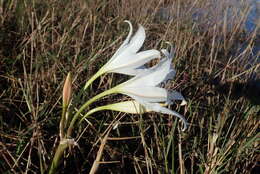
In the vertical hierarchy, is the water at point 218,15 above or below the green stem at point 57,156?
below

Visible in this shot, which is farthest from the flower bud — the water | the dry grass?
the water

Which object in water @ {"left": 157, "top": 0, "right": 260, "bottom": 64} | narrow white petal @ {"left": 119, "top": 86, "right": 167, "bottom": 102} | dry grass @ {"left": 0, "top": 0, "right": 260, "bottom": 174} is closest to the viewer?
narrow white petal @ {"left": 119, "top": 86, "right": 167, "bottom": 102}

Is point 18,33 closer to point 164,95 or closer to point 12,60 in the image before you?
point 12,60

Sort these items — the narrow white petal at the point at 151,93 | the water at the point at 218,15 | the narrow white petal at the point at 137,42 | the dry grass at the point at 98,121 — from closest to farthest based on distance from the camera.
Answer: the narrow white petal at the point at 151,93 → the narrow white petal at the point at 137,42 → the dry grass at the point at 98,121 → the water at the point at 218,15

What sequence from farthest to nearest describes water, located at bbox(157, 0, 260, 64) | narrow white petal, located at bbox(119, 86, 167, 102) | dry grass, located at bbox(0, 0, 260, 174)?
water, located at bbox(157, 0, 260, 64)
dry grass, located at bbox(0, 0, 260, 174)
narrow white petal, located at bbox(119, 86, 167, 102)

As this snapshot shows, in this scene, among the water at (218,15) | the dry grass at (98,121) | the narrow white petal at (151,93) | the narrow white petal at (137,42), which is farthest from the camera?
the water at (218,15)

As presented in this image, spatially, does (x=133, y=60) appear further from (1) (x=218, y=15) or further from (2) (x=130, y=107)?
(1) (x=218, y=15)

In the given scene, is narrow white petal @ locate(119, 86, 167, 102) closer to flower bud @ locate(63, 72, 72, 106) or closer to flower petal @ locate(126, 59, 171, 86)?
flower petal @ locate(126, 59, 171, 86)

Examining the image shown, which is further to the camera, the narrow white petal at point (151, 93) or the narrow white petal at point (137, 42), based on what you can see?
the narrow white petal at point (137, 42)

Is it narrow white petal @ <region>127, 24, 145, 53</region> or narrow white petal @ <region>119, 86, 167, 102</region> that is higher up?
narrow white petal @ <region>127, 24, 145, 53</region>

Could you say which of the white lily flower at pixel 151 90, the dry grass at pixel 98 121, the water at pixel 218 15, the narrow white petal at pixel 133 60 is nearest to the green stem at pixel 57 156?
the dry grass at pixel 98 121

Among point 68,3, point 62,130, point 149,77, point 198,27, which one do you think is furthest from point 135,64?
point 198,27

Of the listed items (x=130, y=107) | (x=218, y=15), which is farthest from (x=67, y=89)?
(x=218, y=15)

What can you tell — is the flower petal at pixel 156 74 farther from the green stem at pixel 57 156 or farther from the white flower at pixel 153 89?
the green stem at pixel 57 156
